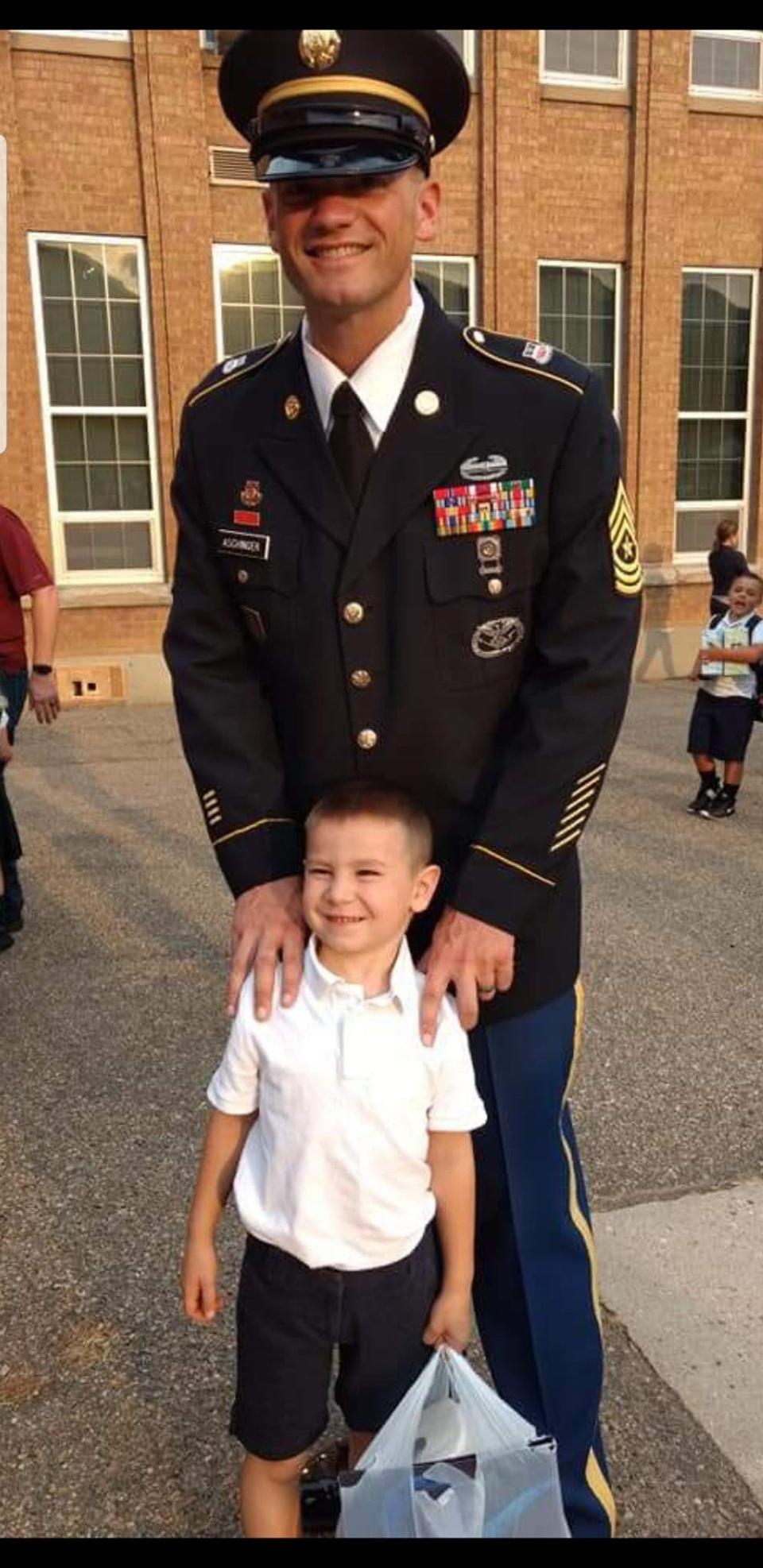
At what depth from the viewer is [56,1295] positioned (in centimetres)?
257

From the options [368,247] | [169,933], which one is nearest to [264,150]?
[368,247]

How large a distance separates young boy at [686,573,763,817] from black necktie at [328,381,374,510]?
220 inches

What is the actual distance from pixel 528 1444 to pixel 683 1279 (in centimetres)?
119

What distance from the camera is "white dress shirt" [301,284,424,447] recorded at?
1.61 m

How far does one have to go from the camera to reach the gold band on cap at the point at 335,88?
146 cm

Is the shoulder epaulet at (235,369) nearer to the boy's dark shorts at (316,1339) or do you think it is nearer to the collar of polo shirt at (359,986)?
the collar of polo shirt at (359,986)

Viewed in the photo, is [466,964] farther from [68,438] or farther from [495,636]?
[68,438]

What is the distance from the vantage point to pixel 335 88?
1465 mm


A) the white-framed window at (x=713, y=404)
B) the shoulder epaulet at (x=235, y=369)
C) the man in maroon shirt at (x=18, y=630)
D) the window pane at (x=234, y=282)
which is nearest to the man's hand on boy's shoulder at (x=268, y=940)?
the shoulder epaulet at (x=235, y=369)

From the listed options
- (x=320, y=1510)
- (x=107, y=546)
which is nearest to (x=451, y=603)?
(x=320, y=1510)

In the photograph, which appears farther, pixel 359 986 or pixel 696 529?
pixel 696 529

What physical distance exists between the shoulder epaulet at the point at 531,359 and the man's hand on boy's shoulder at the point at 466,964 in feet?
2.51

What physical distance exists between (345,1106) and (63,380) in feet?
35.4

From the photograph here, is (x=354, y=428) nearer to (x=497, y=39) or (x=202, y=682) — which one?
(x=202, y=682)
